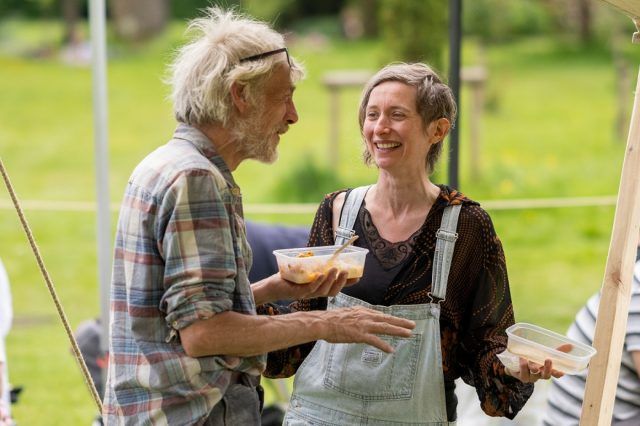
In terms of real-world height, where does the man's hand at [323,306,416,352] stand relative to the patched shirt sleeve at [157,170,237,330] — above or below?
below

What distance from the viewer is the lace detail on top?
8.05 feet

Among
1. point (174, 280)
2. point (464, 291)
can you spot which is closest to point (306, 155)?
point (464, 291)

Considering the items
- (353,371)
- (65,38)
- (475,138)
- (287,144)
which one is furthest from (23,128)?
(353,371)

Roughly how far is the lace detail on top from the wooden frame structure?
49 centimetres

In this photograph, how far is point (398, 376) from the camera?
2420 millimetres

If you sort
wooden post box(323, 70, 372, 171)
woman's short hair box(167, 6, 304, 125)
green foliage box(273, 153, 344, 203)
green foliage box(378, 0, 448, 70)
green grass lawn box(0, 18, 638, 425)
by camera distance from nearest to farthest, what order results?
woman's short hair box(167, 6, 304, 125)
green grass lawn box(0, 18, 638, 425)
green foliage box(378, 0, 448, 70)
wooden post box(323, 70, 372, 171)
green foliage box(273, 153, 344, 203)

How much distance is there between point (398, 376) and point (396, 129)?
0.62 metres

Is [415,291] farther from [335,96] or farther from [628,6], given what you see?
[335,96]

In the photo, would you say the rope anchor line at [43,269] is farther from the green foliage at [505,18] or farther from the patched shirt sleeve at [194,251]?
the green foliage at [505,18]

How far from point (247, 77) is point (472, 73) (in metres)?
7.50

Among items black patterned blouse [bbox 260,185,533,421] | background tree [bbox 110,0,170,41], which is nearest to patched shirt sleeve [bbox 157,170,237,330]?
black patterned blouse [bbox 260,185,533,421]

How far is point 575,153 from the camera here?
34.3 feet

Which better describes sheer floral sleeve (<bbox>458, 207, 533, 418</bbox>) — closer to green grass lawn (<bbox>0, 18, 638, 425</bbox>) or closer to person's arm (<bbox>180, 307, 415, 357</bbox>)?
person's arm (<bbox>180, 307, 415, 357</bbox>)

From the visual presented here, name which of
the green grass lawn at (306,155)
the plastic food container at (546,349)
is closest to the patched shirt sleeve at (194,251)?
the plastic food container at (546,349)
